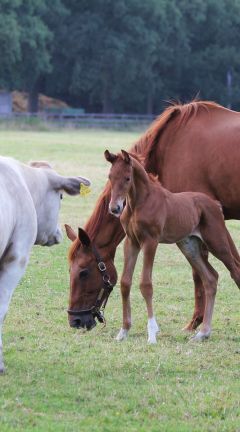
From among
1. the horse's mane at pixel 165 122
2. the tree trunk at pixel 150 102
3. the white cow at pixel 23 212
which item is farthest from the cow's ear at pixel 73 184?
the tree trunk at pixel 150 102

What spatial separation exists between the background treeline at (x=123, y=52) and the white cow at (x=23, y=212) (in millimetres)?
64373

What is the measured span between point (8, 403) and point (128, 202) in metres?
2.83

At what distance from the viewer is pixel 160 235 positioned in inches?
358

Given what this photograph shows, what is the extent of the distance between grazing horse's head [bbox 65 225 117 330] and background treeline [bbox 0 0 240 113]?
207 ft

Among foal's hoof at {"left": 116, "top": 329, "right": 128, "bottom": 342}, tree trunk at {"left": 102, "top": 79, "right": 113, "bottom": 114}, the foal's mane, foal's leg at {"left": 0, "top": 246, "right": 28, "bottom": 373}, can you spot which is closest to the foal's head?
the foal's mane

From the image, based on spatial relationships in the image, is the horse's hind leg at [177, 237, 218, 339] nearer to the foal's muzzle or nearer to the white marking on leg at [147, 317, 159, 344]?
the white marking on leg at [147, 317, 159, 344]

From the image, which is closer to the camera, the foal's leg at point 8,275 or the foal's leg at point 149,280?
the foal's leg at point 8,275

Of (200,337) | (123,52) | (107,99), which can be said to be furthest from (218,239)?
(123,52)

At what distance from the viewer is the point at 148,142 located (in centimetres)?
988

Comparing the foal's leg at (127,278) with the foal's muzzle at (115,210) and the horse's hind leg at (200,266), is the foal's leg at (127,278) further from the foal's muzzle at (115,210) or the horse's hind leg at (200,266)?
the foal's muzzle at (115,210)

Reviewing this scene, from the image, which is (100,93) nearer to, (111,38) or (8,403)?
(111,38)

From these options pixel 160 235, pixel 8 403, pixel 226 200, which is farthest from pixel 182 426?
pixel 226 200

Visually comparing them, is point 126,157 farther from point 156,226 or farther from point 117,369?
point 117,369

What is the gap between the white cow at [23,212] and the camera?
7.42 metres
